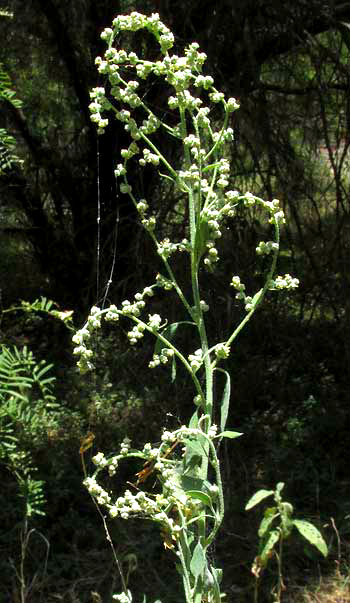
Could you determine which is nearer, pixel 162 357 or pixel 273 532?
pixel 162 357

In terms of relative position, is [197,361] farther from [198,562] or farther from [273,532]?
[273,532]

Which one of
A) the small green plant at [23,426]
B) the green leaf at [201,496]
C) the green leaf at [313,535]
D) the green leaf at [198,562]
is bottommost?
the green leaf at [313,535]

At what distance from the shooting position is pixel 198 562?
83 centimetres

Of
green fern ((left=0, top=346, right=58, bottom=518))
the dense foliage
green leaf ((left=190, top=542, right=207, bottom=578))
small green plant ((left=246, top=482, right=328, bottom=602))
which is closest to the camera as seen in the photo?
green leaf ((left=190, top=542, right=207, bottom=578))

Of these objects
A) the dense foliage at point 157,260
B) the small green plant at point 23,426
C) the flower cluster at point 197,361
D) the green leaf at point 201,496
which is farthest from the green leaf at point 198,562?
the dense foliage at point 157,260

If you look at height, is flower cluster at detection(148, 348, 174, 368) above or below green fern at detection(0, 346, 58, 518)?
above

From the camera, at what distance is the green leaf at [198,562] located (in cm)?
83

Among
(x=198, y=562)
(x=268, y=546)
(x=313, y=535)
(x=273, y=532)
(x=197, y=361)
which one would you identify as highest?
(x=197, y=361)

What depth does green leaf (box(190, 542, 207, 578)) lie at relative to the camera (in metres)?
0.83

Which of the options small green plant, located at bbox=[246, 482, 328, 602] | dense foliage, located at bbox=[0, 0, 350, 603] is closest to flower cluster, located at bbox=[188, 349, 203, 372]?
small green plant, located at bbox=[246, 482, 328, 602]

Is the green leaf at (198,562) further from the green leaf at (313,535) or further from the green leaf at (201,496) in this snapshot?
the green leaf at (313,535)

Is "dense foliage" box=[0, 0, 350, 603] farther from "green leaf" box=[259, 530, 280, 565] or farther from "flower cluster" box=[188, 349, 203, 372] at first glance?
"flower cluster" box=[188, 349, 203, 372]

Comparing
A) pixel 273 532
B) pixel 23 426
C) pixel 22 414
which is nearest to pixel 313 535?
pixel 273 532

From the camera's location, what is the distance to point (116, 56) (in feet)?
2.99
